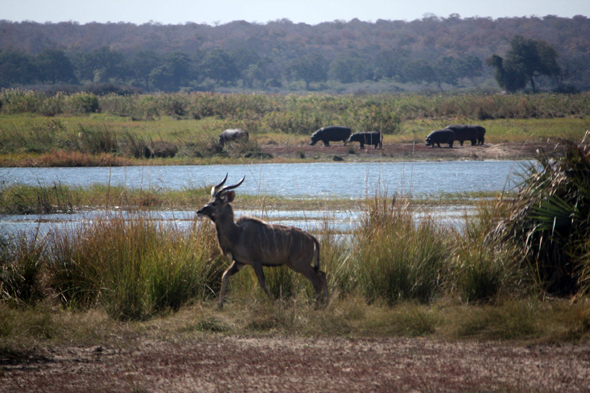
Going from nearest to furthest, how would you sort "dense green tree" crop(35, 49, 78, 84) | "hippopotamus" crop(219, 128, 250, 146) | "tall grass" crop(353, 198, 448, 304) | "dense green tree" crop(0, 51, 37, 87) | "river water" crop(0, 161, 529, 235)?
"tall grass" crop(353, 198, 448, 304) → "river water" crop(0, 161, 529, 235) → "hippopotamus" crop(219, 128, 250, 146) → "dense green tree" crop(0, 51, 37, 87) → "dense green tree" crop(35, 49, 78, 84)

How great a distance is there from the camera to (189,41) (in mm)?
169000

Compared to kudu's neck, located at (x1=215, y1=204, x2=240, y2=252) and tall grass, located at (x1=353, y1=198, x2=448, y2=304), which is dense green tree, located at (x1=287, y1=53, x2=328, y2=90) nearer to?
tall grass, located at (x1=353, y1=198, x2=448, y2=304)

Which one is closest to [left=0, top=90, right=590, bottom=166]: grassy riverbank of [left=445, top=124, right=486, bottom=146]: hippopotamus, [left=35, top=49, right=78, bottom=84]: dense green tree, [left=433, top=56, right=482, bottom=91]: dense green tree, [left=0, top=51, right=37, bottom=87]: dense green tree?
[left=445, top=124, right=486, bottom=146]: hippopotamus

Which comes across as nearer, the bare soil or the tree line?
the bare soil

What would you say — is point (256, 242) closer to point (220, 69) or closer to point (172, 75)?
point (172, 75)

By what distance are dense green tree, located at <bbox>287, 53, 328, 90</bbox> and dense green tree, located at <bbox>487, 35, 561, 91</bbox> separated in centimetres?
4315

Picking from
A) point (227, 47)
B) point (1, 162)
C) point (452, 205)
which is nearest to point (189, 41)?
point (227, 47)

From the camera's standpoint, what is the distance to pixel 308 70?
409ft

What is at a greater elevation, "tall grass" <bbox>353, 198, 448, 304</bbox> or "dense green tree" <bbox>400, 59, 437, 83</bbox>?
"dense green tree" <bbox>400, 59, 437, 83</bbox>

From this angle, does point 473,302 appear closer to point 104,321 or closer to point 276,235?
point 276,235

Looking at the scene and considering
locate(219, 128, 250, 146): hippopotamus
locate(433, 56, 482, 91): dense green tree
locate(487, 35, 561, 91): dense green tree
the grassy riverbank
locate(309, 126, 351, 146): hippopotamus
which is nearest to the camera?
the grassy riverbank

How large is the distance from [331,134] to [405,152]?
193 inches

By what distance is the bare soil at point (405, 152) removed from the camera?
28188mm

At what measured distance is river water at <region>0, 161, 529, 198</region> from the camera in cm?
1889
